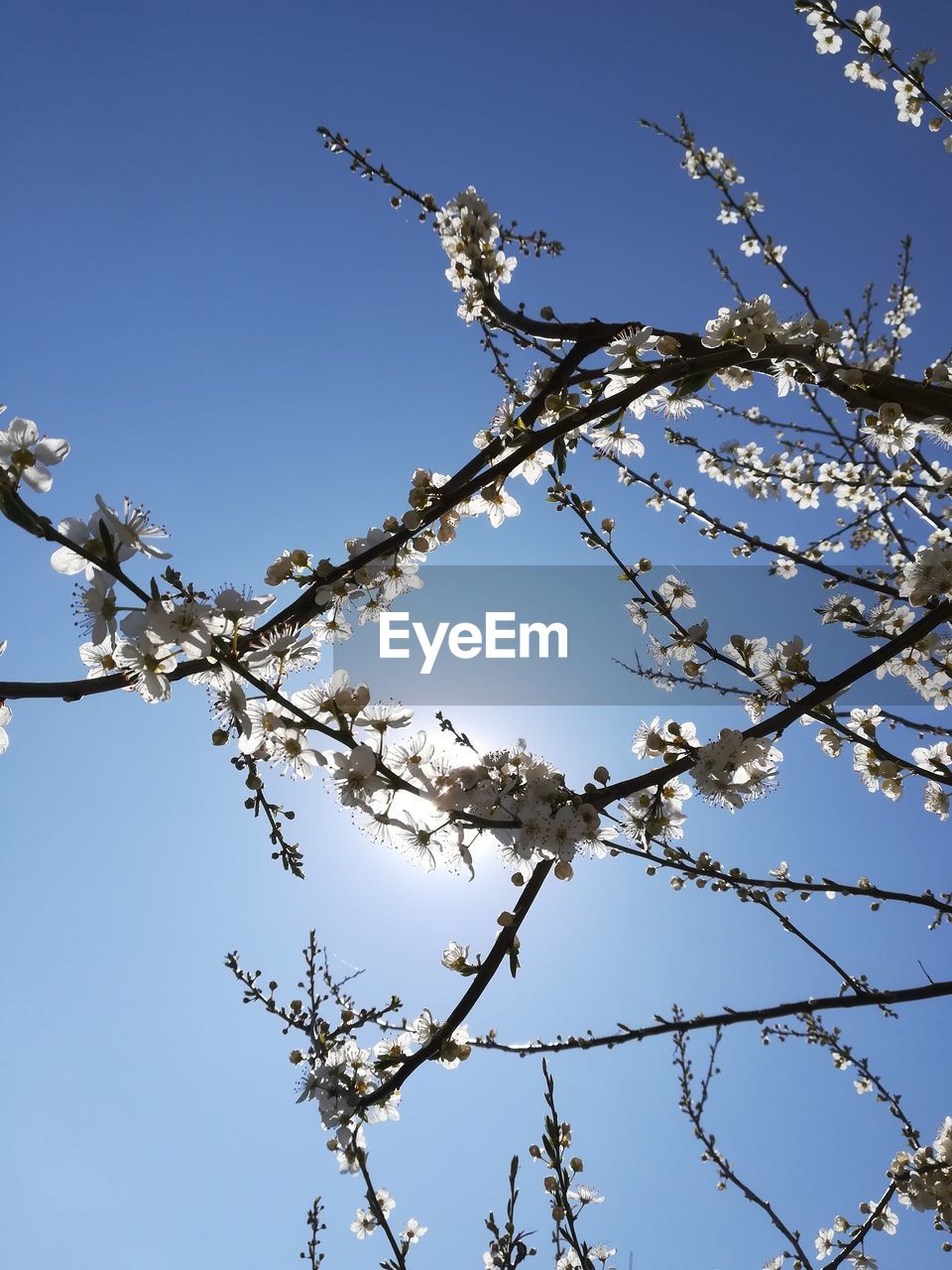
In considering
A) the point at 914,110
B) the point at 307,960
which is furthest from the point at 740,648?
the point at 914,110

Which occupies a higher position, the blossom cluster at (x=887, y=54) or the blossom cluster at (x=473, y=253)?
the blossom cluster at (x=887, y=54)

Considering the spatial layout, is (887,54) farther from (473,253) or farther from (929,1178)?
(929,1178)

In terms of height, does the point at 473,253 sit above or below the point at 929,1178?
above

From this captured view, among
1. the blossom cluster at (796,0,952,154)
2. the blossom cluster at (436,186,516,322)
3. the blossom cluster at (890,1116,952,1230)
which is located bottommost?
the blossom cluster at (890,1116,952,1230)

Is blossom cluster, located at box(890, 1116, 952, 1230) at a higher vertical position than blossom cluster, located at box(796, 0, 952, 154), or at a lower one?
lower

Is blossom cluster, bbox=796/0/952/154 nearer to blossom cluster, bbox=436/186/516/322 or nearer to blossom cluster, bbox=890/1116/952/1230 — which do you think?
blossom cluster, bbox=436/186/516/322

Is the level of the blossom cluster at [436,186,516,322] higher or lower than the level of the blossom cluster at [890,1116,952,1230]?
higher

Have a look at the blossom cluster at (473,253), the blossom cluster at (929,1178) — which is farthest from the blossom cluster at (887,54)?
the blossom cluster at (929,1178)

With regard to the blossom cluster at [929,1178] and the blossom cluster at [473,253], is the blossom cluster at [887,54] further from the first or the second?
the blossom cluster at [929,1178]

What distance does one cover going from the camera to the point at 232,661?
1383 mm

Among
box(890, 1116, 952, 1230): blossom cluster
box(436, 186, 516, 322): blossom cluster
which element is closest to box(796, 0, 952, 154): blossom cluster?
box(436, 186, 516, 322): blossom cluster

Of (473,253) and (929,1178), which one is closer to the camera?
(473,253)

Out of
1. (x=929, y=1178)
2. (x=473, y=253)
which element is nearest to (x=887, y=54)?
(x=473, y=253)

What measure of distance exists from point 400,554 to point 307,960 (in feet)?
6.70
